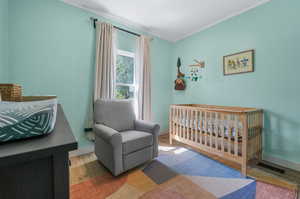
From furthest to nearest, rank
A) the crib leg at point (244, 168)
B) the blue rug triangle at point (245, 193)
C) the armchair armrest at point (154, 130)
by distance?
the armchair armrest at point (154, 130), the crib leg at point (244, 168), the blue rug triangle at point (245, 193)

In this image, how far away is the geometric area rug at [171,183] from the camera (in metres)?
1.33

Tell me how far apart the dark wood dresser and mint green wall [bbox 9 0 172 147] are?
1937mm

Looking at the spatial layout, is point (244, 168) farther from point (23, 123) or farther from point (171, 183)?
point (23, 123)

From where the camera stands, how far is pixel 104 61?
2.29 m

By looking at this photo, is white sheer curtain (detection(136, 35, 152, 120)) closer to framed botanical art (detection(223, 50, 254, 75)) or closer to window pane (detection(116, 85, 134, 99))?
window pane (detection(116, 85, 134, 99))

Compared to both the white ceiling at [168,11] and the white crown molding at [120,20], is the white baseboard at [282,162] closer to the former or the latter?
the white ceiling at [168,11]

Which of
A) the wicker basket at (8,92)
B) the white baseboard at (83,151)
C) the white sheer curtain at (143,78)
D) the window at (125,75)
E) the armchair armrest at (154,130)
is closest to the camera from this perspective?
the wicker basket at (8,92)

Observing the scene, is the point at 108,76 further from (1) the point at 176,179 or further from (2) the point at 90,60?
(1) the point at 176,179

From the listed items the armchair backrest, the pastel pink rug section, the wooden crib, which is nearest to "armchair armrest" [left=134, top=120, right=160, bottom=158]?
the armchair backrest

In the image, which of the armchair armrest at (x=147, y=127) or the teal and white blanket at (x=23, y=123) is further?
the armchair armrest at (x=147, y=127)

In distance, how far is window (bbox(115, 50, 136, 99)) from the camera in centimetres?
266

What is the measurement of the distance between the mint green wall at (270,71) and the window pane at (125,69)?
1734mm

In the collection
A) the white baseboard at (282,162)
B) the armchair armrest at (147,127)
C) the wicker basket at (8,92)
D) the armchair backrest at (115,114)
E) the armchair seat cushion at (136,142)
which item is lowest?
the white baseboard at (282,162)

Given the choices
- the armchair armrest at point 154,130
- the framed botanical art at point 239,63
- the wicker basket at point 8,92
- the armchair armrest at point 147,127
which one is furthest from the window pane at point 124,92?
the framed botanical art at point 239,63
